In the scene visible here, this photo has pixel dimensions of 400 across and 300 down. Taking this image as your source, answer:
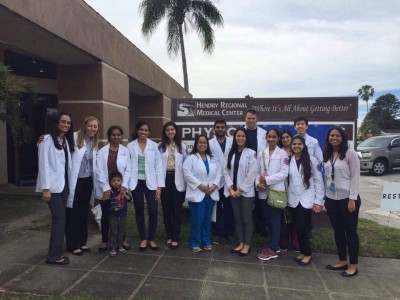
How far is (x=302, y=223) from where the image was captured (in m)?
4.83

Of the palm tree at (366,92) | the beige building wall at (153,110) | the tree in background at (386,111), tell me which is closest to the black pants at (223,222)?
the beige building wall at (153,110)

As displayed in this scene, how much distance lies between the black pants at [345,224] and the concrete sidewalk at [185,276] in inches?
12.9

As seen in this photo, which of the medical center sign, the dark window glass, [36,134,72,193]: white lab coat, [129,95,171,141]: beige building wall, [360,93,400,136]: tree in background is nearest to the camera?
[36,134,72,193]: white lab coat

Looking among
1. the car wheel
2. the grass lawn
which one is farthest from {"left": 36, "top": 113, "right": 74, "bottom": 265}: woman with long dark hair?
the car wheel

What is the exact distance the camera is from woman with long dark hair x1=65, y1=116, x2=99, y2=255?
4.77 metres

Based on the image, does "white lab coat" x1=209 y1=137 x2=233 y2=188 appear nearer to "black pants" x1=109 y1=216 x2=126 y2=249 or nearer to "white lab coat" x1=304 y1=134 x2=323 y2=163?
"white lab coat" x1=304 y1=134 x2=323 y2=163

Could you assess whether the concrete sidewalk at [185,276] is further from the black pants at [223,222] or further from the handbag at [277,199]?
the handbag at [277,199]

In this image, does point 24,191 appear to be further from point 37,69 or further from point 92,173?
point 92,173

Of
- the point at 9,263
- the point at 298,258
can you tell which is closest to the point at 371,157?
the point at 298,258

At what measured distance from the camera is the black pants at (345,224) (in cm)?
451

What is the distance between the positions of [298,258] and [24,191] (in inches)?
282

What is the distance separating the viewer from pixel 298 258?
5008mm

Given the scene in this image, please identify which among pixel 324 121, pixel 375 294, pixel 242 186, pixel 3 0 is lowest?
pixel 375 294

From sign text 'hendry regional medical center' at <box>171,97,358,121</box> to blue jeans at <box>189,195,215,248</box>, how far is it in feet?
6.35
